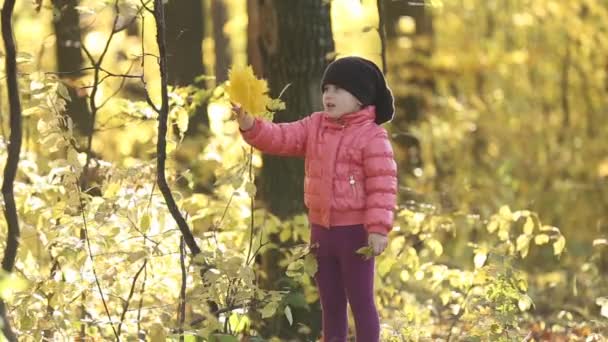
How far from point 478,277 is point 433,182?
860 centimetres

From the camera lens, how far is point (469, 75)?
51.7 ft

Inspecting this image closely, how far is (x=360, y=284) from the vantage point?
4.95 meters

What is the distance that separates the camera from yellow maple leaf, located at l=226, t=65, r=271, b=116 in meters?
4.64

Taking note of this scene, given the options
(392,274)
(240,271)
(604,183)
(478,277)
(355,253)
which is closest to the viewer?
(240,271)

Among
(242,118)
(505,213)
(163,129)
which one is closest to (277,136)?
(242,118)

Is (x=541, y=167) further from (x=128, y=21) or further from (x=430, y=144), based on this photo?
(x=128, y=21)

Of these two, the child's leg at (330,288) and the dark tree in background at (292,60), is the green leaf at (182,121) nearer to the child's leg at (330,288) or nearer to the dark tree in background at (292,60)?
the child's leg at (330,288)

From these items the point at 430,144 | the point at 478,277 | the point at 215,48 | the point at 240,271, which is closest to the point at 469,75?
the point at 430,144

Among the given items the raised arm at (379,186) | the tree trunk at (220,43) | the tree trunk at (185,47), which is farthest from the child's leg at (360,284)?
the tree trunk at (220,43)

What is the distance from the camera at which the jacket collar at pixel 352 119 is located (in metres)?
4.88

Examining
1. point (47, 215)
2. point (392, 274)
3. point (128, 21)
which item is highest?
point (128, 21)

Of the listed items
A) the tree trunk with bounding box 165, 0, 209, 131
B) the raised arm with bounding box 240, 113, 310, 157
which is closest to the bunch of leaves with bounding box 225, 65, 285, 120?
the raised arm with bounding box 240, 113, 310, 157

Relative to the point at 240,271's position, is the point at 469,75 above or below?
above

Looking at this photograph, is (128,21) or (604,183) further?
(604,183)
